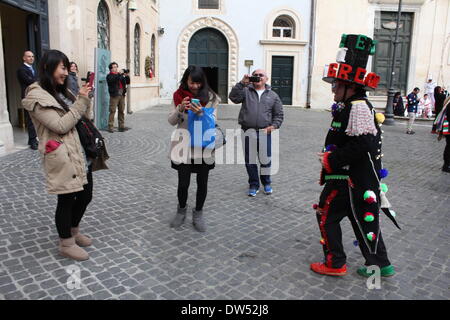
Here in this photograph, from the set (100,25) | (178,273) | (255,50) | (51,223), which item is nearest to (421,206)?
(178,273)

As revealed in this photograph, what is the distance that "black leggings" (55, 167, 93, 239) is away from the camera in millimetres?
3320

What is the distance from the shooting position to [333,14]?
22.5 metres

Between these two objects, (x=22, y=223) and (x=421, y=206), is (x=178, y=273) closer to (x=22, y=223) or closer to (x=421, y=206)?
(x=22, y=223)

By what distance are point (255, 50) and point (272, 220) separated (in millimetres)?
19445

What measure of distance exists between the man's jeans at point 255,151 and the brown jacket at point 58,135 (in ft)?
8.97

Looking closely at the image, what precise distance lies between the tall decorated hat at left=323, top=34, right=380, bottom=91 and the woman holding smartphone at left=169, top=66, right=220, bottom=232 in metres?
1.34

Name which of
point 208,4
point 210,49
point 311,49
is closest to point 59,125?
point 210,49

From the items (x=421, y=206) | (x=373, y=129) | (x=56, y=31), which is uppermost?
(x=56, y=31)

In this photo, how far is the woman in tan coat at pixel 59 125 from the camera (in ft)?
10.0

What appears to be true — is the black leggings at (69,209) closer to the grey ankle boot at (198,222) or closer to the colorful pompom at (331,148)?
the grey ankle boot at (198,222)

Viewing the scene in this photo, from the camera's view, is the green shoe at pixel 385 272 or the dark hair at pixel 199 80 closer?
the green shoe at pixel 385 272

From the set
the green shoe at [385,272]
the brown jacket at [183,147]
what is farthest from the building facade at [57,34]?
the green shoe at [385,272]
